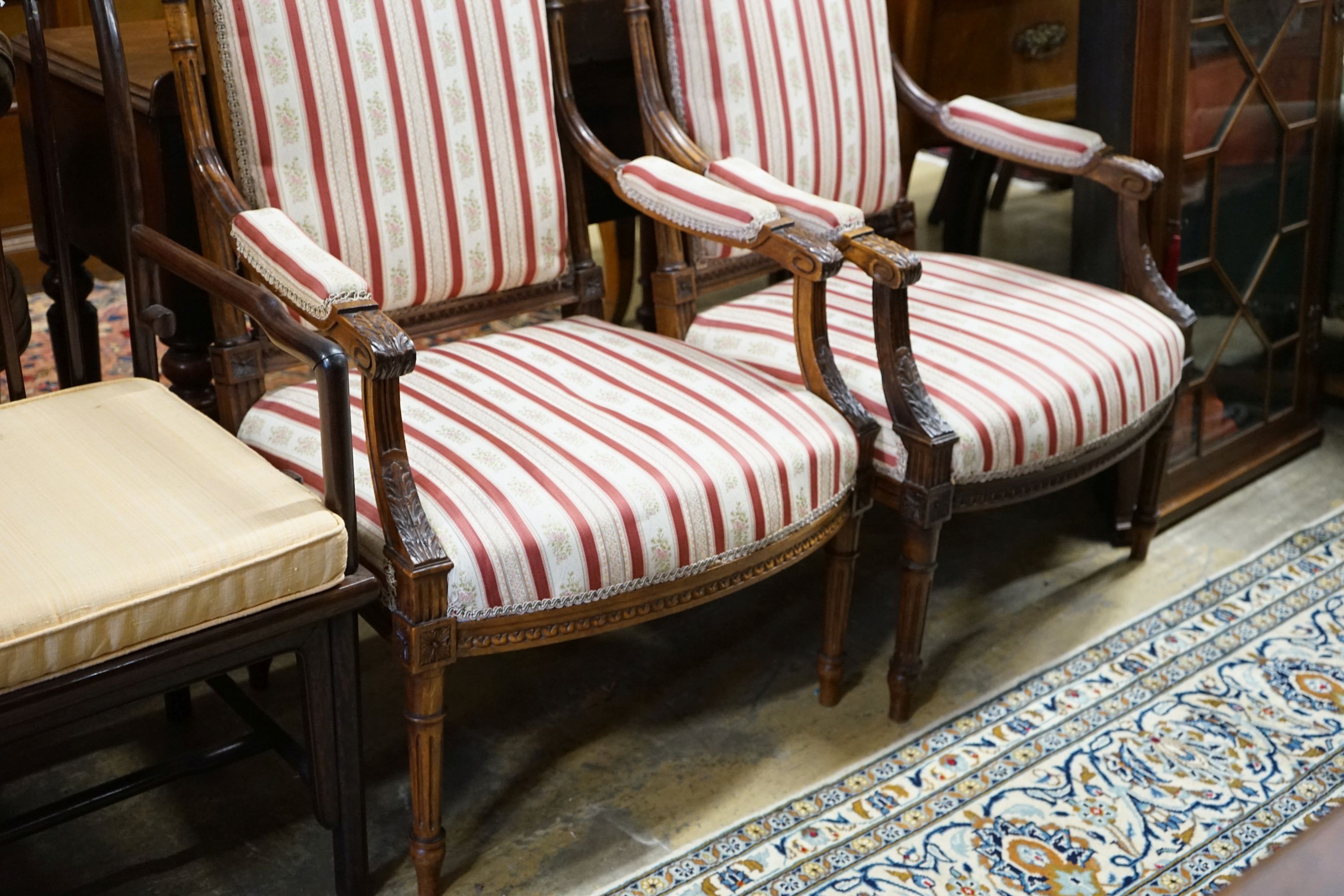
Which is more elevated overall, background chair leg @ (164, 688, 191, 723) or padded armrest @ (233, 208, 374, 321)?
padded armrest @ (233, 208, 374, 321)

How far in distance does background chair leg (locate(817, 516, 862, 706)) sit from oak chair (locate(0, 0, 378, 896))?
70 centimetres

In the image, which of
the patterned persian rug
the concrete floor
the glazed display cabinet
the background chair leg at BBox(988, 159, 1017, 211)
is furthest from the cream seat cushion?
the background chair leg at BBox(988, 159, 1017, 211)

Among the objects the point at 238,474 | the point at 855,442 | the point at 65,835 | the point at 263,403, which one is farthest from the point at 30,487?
the point at 855,442

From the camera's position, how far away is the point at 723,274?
2236 millimetres

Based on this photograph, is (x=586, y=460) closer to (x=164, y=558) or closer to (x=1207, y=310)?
(x=164, y=558)

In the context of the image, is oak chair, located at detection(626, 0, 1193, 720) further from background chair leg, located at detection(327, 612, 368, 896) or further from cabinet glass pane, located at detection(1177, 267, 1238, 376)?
background chair leg, located at detection(327, 612, 368, 896)

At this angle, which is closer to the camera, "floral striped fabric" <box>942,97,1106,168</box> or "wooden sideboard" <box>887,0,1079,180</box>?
"floral striped fabric" <box>942,97,1106,168</box>

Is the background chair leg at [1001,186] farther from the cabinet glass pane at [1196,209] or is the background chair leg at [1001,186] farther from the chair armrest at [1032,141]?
the chair armrest at [1032,141]

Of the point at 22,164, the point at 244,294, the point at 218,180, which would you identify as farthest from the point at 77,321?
the point at 22,164

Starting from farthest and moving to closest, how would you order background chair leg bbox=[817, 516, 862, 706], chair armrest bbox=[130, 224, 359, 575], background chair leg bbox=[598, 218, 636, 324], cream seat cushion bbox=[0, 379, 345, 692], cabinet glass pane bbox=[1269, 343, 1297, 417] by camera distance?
background chair leg bbox=[598, 218, 636, 324], cabinet glass pane bbox=[1269, 343, 1297, 417], background chair leg bbox=[817, 516, 862, 706], chair armrest bbox=[130, 224, 359, 575], cream seat cushion bbox=[0, 379, 345, 692]

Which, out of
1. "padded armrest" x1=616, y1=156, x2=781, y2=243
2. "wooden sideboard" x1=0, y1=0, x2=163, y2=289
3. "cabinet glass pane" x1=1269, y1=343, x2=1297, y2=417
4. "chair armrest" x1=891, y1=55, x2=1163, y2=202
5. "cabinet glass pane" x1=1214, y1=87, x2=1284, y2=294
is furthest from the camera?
"wooden sideboard" x1=0, y1=0, x2=163, y2=289

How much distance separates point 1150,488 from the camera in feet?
8.00

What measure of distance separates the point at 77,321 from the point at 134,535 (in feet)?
2.21

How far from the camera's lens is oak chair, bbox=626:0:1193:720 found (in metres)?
1.90
